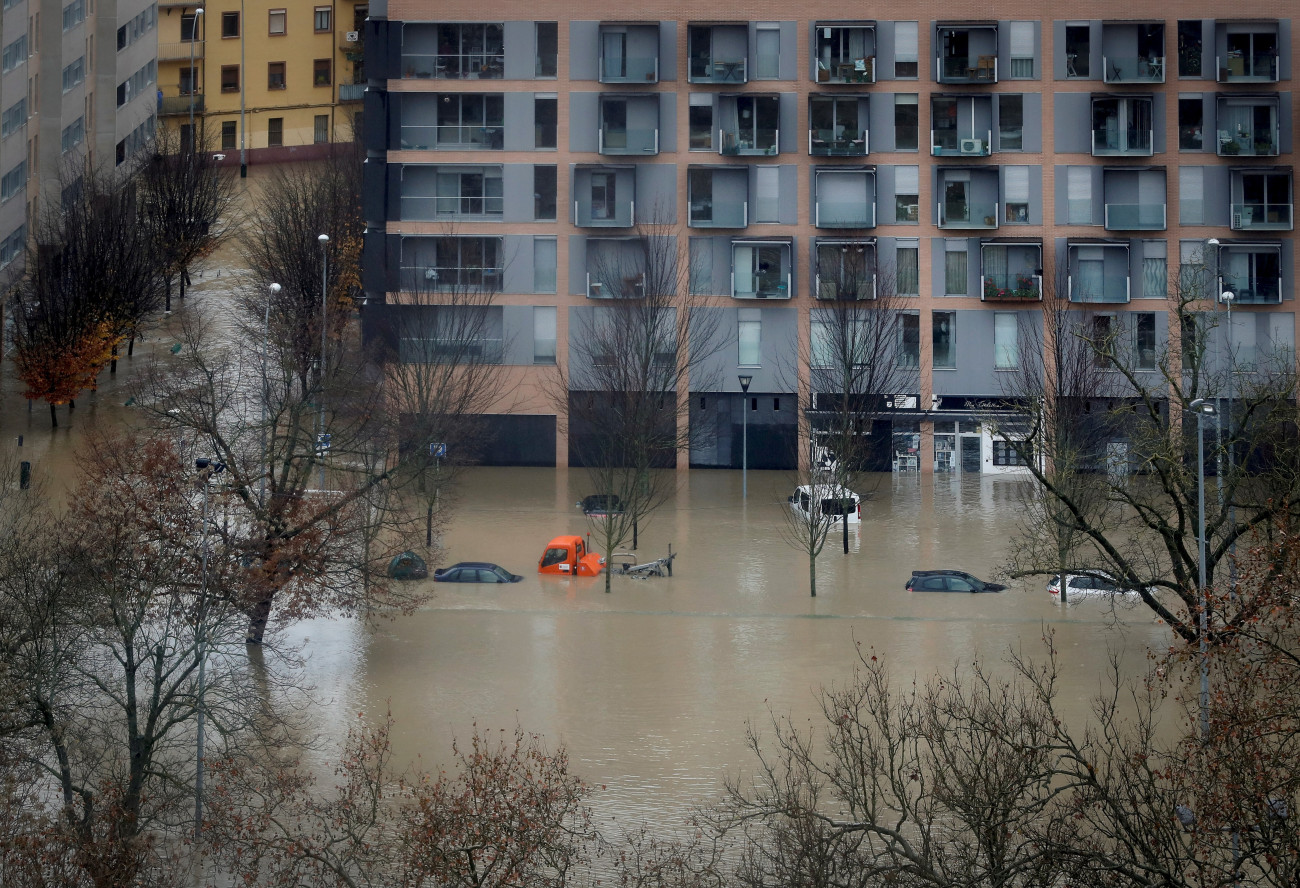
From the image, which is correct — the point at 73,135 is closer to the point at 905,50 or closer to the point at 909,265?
the point at 905,50

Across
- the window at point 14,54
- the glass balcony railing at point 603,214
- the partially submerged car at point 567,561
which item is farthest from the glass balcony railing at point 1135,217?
the window at point 14,54

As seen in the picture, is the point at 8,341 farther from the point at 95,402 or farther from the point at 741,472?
the point at 741,472

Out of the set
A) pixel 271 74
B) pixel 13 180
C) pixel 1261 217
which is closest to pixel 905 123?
pixel 1261 217

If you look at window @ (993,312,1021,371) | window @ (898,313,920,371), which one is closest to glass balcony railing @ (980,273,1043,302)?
window @ (993,312,1021,371)

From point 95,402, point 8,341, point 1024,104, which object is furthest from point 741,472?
point 8,341

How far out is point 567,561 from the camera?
43.3 m

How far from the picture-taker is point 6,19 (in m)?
62.2

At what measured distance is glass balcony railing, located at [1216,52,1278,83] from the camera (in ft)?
192

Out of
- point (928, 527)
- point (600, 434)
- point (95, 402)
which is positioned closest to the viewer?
point (928, 527)

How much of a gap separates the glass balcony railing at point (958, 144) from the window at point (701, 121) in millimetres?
7473

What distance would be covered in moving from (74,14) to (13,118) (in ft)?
31.2

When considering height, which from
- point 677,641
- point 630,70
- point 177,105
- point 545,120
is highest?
point 177,105

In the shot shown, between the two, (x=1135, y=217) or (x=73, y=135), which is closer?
(x=1135, y=217)

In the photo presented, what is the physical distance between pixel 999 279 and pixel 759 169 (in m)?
8.96
